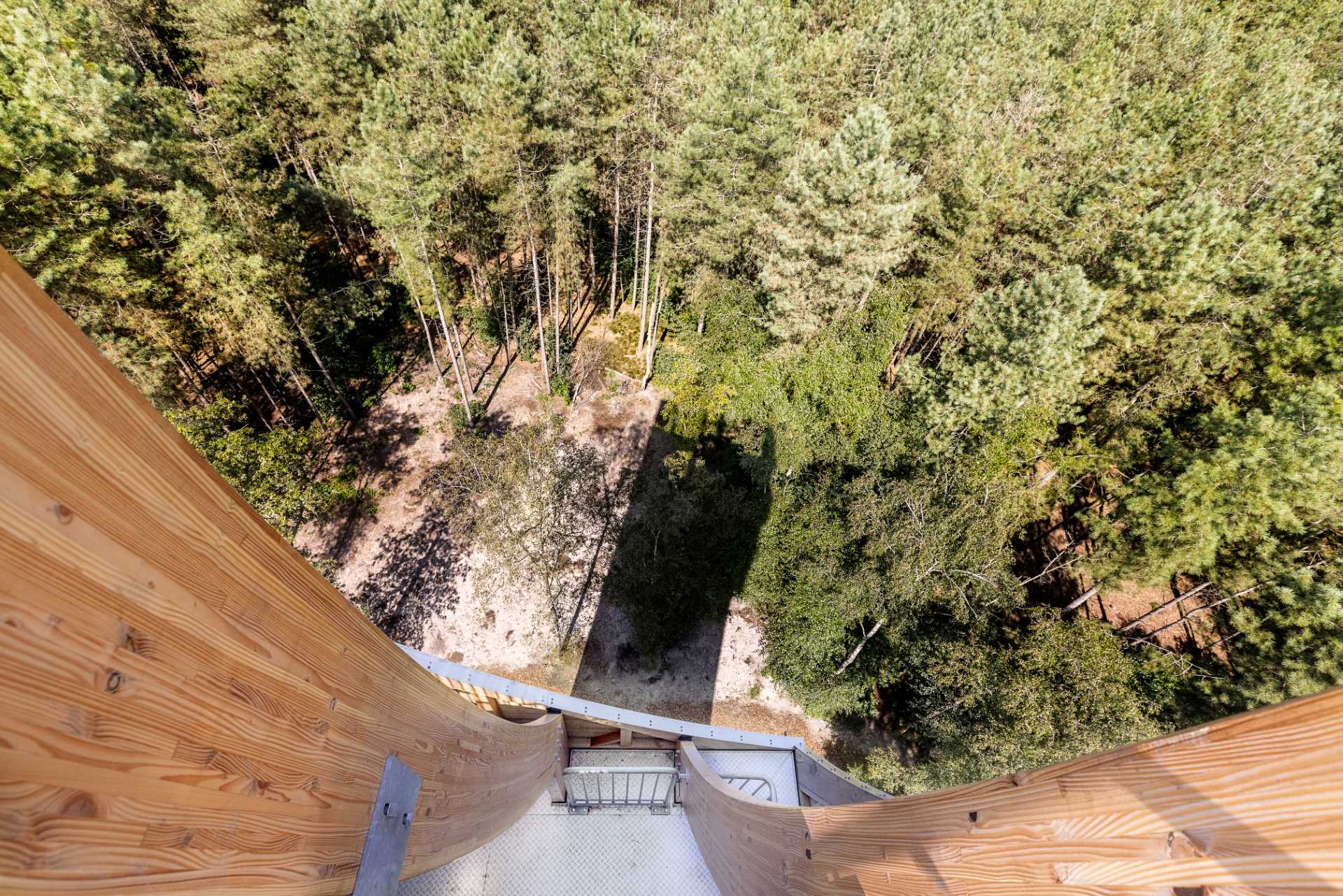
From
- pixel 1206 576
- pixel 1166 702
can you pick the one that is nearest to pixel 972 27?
pixel 1206 576

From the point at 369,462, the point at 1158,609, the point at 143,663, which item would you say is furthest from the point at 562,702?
the point at 1158,609

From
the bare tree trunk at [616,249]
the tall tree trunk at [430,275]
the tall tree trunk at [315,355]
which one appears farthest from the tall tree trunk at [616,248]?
the tall tree trunk at [315,355]

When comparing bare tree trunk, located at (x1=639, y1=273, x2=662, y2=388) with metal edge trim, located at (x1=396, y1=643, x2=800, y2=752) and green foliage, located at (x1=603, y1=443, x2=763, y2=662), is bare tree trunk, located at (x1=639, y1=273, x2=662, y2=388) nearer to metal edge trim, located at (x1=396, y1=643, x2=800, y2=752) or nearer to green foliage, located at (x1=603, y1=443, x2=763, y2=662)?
green foliage, located at (x1=603, y1=443, x2=763, y2=662)

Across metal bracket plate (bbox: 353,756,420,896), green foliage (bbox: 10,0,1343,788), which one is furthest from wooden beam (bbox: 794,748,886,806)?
metal bracket plate (bbox: 353,756,420,896)

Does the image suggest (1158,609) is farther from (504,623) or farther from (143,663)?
(143,663)

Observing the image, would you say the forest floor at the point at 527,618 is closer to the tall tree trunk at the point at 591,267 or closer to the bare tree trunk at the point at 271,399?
the bare tree trunk at the point at 271,399
